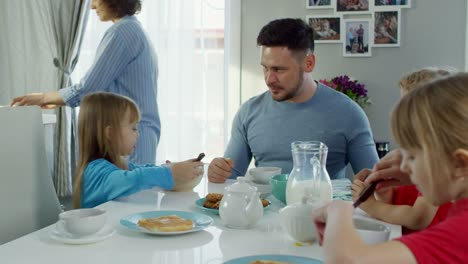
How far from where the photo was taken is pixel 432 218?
4.51ft

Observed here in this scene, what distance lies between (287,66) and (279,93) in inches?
4.4

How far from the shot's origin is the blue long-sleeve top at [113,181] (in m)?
1.67

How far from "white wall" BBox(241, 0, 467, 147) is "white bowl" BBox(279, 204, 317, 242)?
253cm

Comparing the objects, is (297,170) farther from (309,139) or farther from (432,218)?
(309,139)

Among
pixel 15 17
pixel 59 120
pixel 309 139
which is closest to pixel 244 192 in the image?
pixel 309 139

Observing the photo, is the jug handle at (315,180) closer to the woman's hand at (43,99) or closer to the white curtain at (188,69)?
the woman's hand at (43,99)

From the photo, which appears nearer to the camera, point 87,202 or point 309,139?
point 87,202

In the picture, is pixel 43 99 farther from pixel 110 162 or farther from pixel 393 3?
pixel 393 3

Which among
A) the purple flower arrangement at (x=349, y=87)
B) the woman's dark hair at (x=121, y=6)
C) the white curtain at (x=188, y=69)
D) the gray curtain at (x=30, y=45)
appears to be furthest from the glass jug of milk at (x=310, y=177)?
the gray curtain at (x=30, y=45)

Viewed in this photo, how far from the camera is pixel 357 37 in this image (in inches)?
145

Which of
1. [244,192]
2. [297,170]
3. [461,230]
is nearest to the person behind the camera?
[461,230]

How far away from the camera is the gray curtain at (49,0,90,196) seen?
3.66 m

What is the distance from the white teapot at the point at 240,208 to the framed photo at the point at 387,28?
253 centimetres

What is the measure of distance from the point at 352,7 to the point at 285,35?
5.25 feet
